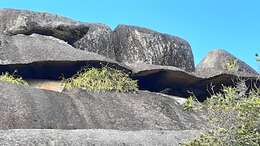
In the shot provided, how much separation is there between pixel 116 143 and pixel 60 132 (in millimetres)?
1057

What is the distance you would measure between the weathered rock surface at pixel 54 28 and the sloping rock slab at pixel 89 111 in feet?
13.9

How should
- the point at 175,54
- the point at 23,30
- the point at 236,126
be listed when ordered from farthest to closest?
the point at 175,54 < the point at 23,30 < the point at 236,126

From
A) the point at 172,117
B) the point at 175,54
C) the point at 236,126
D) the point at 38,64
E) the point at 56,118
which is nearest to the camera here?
the point at 236,126

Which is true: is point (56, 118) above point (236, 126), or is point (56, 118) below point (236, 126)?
below

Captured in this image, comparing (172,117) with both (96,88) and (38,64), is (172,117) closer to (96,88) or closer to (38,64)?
(96,88)

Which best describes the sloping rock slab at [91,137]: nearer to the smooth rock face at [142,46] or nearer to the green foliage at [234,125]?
the green foliage at [234,125]

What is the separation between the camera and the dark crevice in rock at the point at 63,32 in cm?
1680

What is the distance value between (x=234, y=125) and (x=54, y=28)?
8.76 meters

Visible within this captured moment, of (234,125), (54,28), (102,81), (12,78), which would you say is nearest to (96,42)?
(54,28)

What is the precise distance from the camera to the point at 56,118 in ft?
37.3

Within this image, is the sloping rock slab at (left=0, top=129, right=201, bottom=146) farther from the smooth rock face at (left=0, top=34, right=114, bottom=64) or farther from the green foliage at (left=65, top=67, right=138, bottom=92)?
the smooth rock face at (left=0, top=34, right=114, bottom=64)

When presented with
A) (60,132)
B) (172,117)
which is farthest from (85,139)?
(172,117)

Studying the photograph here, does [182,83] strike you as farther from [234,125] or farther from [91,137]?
[234,125]

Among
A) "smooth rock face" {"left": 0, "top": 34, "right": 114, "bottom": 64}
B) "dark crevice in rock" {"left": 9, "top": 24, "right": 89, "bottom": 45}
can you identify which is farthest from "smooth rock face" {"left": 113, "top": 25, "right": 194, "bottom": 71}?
"smooth rock face" {"left": 0, "top": 34, "right": 114, "bottom": 64}
